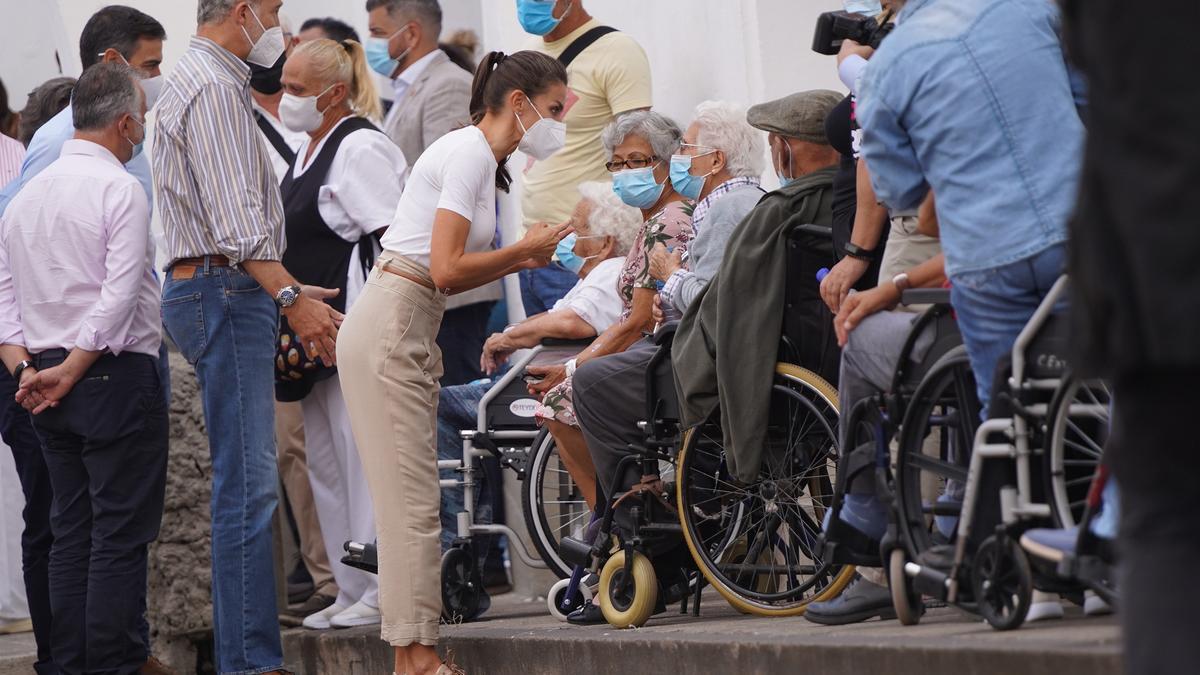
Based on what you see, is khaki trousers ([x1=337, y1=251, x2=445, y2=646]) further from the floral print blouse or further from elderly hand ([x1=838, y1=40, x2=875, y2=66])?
elderly hand ([x1=838, y1=40, x2=875, y2=66])

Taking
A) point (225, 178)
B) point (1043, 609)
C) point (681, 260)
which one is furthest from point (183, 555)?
point (1043, 609)

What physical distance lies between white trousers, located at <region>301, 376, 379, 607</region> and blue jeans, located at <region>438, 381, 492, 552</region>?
362 millimetres

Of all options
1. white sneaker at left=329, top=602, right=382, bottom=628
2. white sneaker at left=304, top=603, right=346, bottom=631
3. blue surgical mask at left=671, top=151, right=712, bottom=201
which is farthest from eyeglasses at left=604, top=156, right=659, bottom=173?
white sneaker at left=304, top=603, right=346, bottom=631

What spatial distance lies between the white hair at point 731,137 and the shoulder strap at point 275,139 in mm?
2222

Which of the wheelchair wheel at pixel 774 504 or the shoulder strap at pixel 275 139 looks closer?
the wheelchair wheel at pixel 774 504

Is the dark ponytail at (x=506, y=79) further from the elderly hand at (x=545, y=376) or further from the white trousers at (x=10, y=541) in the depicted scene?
the white trousers at (x=10, y=541)

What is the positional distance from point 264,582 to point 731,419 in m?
1.87

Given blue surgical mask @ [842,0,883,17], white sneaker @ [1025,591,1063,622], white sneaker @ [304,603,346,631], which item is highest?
blue surgical mask @ [842,0,883,17]

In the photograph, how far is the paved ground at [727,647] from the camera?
3.92 metres

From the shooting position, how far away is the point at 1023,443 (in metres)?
4.23

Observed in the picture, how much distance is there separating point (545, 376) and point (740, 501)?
1.39 m

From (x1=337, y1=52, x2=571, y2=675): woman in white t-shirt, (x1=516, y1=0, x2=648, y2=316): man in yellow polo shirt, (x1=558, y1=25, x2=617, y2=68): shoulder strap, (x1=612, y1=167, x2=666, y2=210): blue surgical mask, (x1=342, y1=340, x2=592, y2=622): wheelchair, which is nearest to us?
(x1=337, y1=52, x2=571, y2=675): woman in white t-shirt

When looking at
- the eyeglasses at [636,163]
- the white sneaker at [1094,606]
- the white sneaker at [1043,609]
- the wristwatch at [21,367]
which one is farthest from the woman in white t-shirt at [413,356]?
the white sneaker at [1094,606]

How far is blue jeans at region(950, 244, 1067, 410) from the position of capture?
4.28 metres
